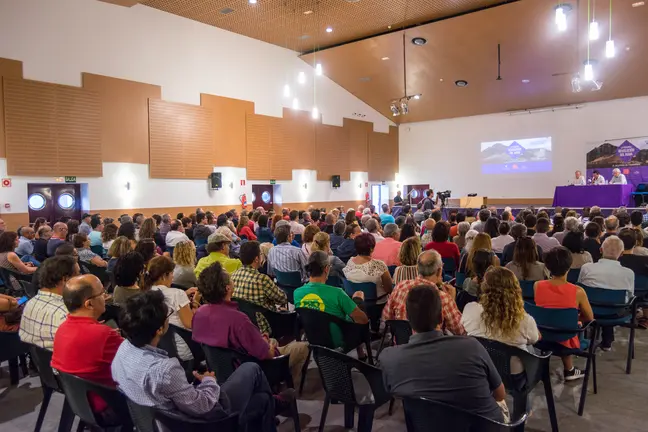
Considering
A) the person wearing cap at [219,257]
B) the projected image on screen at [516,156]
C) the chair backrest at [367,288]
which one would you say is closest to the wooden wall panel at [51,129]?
Result: the person wearing cap at [219,257]

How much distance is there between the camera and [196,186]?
1293cm

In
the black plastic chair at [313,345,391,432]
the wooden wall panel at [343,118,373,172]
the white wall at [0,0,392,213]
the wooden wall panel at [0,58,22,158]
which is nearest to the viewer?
the black plastic chair at [313,345,391,432]

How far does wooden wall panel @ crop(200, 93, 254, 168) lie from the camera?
13367 millimetres

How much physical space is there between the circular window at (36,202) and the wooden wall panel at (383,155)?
465 inches

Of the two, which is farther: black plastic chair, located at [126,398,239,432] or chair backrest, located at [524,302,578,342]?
chair backrest, located at [524,302,578,342]

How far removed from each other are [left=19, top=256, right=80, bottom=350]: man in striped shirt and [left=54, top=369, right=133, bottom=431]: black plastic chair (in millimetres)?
715

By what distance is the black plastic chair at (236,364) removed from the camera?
2.47 meters

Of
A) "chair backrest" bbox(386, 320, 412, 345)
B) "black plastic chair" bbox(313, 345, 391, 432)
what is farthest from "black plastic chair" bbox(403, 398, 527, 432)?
"chair backrest" bbox(386, 320, 412, 345)

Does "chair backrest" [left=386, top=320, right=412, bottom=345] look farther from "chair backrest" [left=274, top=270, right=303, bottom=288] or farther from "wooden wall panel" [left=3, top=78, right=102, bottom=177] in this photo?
"wooden wall panel" [left=3, top=78, right=102, bottom=177]

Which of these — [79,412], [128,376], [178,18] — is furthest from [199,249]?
[178,18]

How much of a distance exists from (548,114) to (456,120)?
3.39 metres

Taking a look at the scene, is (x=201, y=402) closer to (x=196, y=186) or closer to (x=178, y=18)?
(x=196, y=186)

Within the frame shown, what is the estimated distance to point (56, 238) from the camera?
607cm

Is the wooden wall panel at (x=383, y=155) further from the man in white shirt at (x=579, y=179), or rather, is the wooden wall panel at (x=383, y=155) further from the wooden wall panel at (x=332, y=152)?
the man in white shirt at (x=579, y=179)
